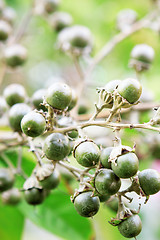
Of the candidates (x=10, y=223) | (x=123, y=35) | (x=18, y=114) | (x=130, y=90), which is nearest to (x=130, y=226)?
(x=130, y=90)

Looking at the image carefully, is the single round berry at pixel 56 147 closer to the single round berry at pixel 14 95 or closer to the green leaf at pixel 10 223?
the single round berry at pixel 14 95

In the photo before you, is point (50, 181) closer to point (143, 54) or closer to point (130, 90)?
point (130, 90)

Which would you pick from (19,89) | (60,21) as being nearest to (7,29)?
(60,21)

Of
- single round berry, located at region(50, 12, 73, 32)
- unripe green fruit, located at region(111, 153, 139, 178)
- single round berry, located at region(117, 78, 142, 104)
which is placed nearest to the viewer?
unripe green fruit, located at region(111, 153, 139, 178)

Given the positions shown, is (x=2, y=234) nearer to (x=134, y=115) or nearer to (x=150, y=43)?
(x=134, y=115)

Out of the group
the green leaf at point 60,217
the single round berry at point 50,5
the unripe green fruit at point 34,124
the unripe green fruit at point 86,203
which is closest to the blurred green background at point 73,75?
the green leaf at point 60,217

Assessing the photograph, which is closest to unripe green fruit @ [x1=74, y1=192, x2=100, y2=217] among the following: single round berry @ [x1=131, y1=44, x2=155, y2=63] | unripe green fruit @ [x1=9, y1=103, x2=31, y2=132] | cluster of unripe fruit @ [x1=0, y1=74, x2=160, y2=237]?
cluster of unripe fruit @ [x1=0, y1=74, x2=160, y2=237]

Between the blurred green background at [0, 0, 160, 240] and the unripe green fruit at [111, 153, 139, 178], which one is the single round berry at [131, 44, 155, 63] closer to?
the blurred green background at [0, 0, 160, 240]
